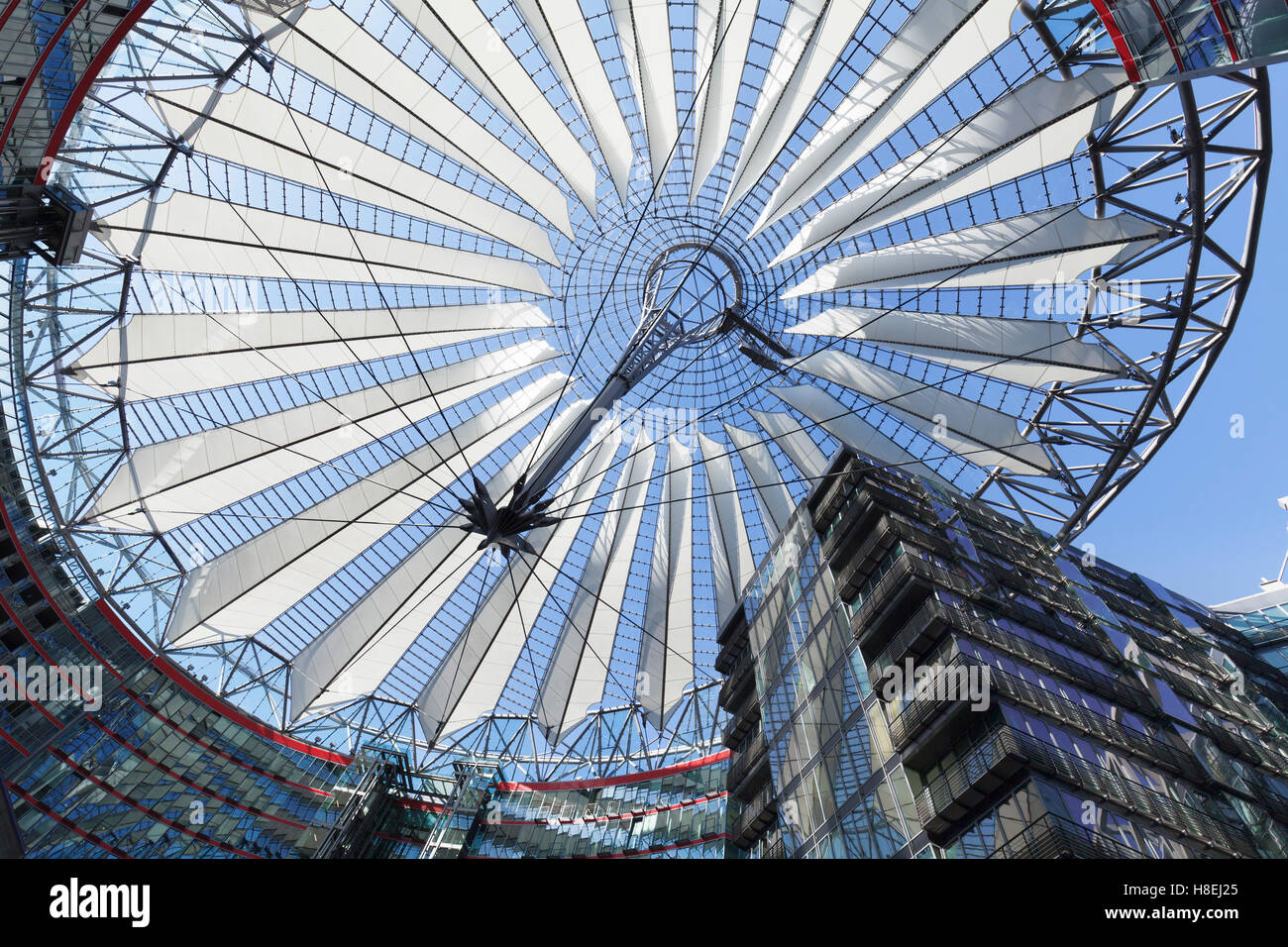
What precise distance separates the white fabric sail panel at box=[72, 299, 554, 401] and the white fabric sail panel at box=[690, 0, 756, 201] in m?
9.27

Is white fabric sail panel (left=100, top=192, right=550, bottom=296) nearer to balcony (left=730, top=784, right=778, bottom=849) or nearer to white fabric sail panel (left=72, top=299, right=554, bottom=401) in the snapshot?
white fabric sail panel (left=72, top=299, right=554, bottom=401)

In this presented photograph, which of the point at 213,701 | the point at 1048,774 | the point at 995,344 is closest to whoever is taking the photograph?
the point at 1048,774

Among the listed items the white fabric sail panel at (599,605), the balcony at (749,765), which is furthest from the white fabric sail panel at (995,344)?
the balcony at (749,765)

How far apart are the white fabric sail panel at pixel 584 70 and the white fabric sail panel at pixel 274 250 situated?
5.26 m

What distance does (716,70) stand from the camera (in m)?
23.0

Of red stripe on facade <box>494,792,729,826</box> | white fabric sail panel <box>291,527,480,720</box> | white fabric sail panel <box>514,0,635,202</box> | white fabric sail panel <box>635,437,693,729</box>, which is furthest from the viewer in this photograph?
red stripe on facade <box>494,792,729,826</box>

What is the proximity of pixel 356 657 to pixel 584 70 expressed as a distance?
24.3 metres

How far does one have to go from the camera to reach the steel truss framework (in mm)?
20859

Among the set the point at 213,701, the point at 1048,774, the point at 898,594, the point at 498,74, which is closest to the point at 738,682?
the point at 898,594

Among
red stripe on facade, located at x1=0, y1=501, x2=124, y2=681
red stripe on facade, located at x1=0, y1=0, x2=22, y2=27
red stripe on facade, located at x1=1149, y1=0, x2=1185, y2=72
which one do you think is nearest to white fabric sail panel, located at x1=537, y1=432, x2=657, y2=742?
red stripe on facade, located at x1=0, y1=501, x2=124, y2=681

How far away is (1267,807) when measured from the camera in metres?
19.7

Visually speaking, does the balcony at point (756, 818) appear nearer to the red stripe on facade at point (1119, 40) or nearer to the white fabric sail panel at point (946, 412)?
the white fabric sail panel at point (946, 412)

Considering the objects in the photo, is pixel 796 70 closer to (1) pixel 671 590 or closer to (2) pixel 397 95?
(2) pixel 397 95
